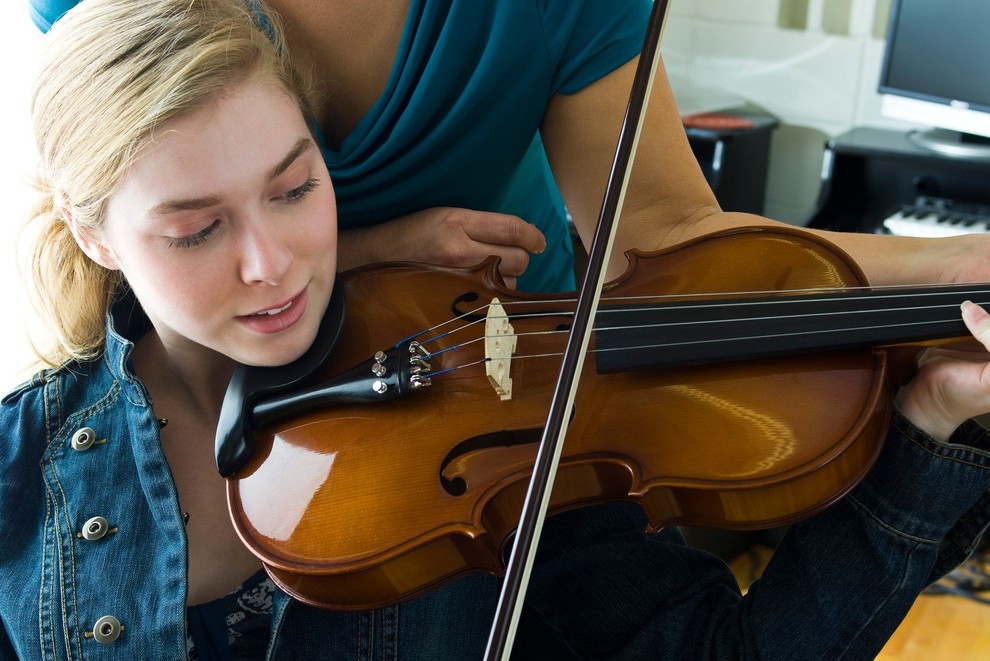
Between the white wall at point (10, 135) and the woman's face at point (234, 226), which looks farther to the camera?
the white wall at point (10, 135)

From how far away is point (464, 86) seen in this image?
1.04 m

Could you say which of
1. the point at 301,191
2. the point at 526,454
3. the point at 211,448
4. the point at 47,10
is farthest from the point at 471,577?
the point at 47,10

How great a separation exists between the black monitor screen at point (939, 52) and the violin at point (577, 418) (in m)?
1.50

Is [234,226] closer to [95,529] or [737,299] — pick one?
[95,529]

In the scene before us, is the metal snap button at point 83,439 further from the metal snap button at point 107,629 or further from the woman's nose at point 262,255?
the woman's nose at point 262,255

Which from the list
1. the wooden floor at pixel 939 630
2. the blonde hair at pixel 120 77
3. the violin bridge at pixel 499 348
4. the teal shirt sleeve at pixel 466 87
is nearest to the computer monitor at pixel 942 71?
the wooden floor at pixel 939 630

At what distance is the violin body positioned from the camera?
76 cm

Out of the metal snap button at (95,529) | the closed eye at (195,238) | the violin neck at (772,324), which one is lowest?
the metal snap button at (95,529)

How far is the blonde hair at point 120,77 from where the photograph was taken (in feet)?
2.49

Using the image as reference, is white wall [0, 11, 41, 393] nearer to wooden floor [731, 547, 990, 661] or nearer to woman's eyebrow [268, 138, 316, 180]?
woman's eyebrow [268, 138, 316, 180]

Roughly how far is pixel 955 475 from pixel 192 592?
2.22 feet

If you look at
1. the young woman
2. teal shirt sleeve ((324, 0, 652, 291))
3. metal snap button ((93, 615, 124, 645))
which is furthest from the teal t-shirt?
metal snap button ((93, 615, 124, 645))

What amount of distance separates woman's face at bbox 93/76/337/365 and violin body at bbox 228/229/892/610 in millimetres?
79

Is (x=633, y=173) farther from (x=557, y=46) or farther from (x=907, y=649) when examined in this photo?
(x=907, y=649)
